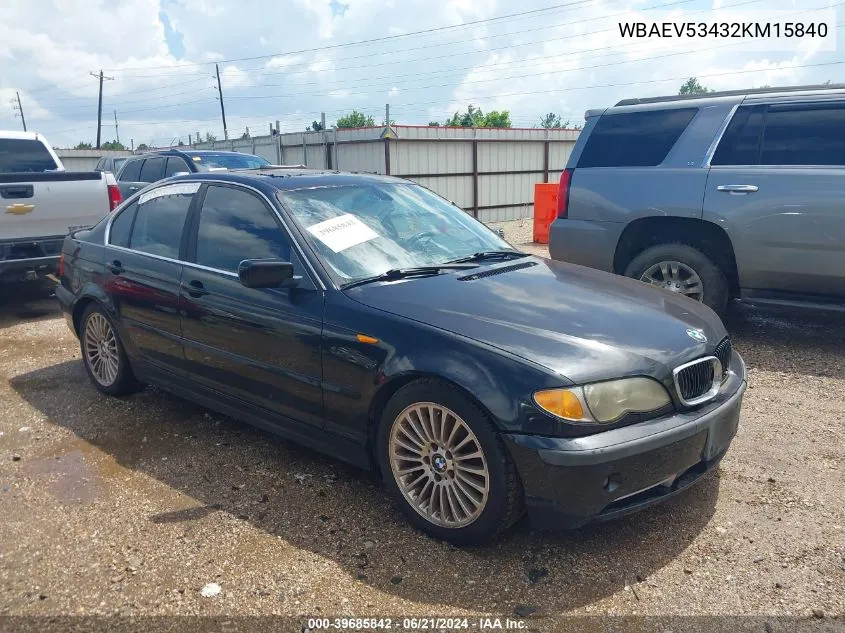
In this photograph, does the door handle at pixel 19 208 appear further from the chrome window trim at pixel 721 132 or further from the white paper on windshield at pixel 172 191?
the chrome window trim at pixel 721 132

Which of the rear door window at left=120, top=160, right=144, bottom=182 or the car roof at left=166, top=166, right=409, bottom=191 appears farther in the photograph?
the rear door window at left=120, top=160, right=144, bottom=182

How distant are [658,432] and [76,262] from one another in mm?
4313

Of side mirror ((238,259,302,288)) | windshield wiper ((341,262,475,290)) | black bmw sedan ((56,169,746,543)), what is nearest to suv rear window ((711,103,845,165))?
black bmw sedan ((56,169,746,543))

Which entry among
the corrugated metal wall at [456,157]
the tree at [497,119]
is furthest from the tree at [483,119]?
the corrugated metal wall at [456,157]

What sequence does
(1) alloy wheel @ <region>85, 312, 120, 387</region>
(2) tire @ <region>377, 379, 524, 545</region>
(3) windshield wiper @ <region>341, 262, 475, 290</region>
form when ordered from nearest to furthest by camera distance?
(2) tire @ <region>377, 379, 524, 545</region>, (3) windshield wiper @ <region>341, 262, 475, 290</region>, (1) alloy wheel @ <region>85, 312, 120, 387</region>

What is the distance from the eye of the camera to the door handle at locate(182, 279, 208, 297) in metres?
3.94

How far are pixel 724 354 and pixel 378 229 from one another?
6.14 feet

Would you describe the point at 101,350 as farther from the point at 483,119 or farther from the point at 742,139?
the point at 483,119

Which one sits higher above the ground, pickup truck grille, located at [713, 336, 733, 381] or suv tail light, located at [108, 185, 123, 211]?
suv tail light, located at [108, 185, 123, 211]

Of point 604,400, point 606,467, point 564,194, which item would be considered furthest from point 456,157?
point 606,467

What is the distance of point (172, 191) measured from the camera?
4500mm

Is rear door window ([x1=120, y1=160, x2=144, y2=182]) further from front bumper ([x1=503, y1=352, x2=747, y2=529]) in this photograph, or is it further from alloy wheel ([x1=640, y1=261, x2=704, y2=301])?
front bumper ([x1=503, y1=352, x2=747, y2=529])

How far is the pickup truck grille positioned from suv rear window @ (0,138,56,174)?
886cm

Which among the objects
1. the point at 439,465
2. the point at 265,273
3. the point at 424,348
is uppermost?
the point at 265,273
